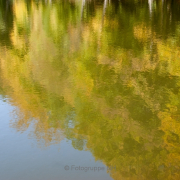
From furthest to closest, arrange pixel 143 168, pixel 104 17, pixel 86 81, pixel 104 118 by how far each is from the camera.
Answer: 1. pixel 104 17
2. pixel 86 81
3. pixel 104 118
4. pixel 143 168

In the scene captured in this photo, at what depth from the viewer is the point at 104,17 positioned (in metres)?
24.8

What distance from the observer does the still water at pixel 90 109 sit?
620cm

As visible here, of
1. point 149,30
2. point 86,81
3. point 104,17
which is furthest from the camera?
point 104,17

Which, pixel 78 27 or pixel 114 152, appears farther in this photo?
pixel 78 27

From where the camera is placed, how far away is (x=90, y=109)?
870 cm

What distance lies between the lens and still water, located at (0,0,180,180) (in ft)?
20.4

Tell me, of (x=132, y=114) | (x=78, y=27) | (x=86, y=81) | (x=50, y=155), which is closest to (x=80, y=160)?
(x=50, y=155)

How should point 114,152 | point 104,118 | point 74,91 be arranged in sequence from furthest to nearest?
1. point 74,91
2. point 104,118
3. point 114,152

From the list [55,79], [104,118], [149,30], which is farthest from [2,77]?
[149,30]

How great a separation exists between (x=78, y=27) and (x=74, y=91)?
1173cm

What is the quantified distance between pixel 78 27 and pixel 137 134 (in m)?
14.3

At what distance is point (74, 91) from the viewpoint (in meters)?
9.74

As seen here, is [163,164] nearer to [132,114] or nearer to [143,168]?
[143,168]

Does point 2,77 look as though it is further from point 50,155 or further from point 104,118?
point 50,155
